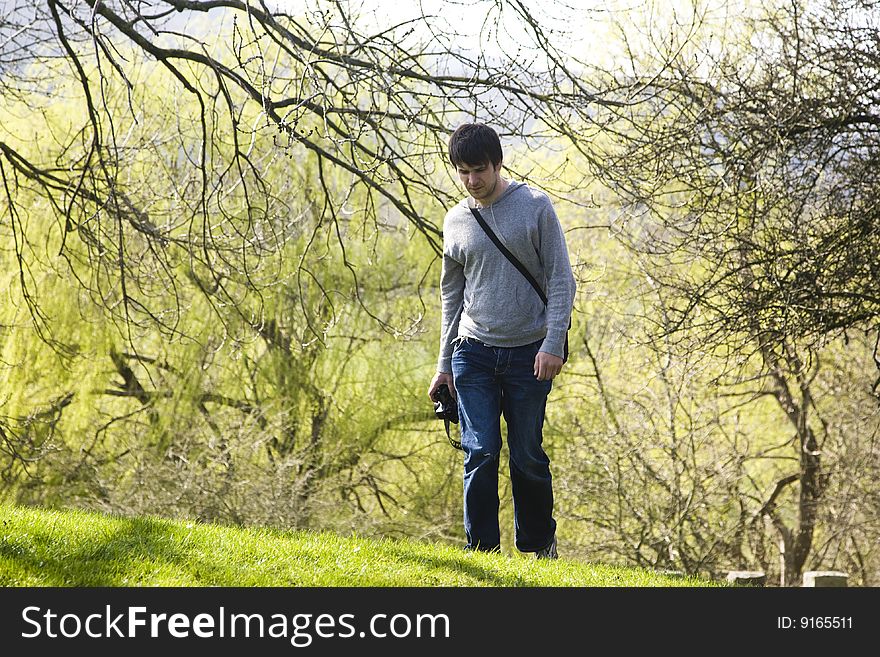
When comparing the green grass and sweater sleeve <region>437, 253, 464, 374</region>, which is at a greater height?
sweater sleeve <region>437, 253, 464, 374</region>

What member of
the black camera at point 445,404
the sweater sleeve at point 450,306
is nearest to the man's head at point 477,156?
the sweater sleeve at point 450,306

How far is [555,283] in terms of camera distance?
423cm

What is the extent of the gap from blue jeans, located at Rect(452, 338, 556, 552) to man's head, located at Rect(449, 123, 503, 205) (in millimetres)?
691

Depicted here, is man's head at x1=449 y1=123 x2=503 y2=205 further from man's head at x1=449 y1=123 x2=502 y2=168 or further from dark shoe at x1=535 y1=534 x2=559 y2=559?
dark shoe at x1=535 y1=534 x2=559 y2=559

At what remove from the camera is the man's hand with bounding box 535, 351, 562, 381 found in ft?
13.6

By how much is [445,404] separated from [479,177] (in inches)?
44.8

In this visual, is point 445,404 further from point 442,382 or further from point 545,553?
point 545,553

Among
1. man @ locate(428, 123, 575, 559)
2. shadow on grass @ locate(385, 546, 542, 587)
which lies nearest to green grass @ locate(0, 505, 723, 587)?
shadow on grass @ locate(385, 546, 542, 587)

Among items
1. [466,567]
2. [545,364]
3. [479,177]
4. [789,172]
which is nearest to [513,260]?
[479,177]

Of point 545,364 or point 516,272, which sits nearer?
point 545,364

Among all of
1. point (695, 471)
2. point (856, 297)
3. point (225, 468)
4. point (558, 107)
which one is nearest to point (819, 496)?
point (695, 471)

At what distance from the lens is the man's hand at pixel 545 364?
416 centimetres
